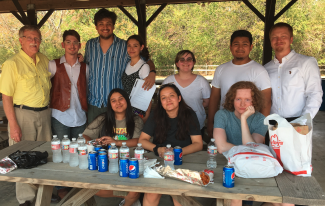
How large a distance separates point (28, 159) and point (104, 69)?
135 centimetres

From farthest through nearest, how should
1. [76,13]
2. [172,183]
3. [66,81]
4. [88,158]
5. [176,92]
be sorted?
[76,13] → [66,81] → [176,92] → [88,158] → [172,183]

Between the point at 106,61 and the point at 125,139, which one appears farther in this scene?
the point at 106,61

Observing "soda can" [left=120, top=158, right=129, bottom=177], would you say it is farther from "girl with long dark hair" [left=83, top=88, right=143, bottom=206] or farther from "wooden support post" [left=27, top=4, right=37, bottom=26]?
"wooden support post" [left=27, top=4, right=37, bottom=26]

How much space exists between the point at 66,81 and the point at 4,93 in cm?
60

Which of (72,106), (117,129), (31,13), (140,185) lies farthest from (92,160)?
(31,13)

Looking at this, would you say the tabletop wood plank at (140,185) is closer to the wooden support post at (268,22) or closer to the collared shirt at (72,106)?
the collared shirt at (72,106)

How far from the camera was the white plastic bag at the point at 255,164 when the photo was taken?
67.1 inches

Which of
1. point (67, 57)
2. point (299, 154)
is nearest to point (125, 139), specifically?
point (67, 57)

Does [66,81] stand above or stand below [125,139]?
above

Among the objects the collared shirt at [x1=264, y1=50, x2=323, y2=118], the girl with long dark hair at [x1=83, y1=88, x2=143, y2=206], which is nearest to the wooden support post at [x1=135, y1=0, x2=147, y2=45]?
the girl with long dark hair at [x1=83, y1=88, x2=143, y2=206]

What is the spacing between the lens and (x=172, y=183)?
1.70m

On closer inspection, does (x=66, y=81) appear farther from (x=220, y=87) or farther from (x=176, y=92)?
(x=220, y=87)

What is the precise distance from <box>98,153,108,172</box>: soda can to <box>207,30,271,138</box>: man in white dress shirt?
1436 millimetres

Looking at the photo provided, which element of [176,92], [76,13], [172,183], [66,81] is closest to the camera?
[172,183]
